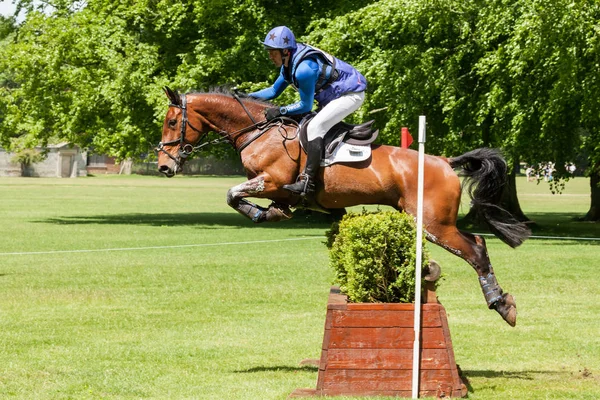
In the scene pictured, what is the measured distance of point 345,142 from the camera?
9.02m

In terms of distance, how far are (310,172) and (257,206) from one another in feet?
2.14

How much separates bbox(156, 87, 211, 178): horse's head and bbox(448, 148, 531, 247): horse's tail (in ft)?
8.00

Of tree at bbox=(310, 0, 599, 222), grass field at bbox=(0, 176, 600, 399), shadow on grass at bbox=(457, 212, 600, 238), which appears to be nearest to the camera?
grass field at bbox=(0, 176, 600, 399)

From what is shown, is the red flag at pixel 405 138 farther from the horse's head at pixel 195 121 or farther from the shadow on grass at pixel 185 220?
the shadow on grass at pixel 185 220

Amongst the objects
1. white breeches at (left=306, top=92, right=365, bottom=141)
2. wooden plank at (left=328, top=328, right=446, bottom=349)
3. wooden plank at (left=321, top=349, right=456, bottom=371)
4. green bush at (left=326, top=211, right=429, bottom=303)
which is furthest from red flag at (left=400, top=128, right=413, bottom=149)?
wooden plank at (left=321, top=349, right=456, bottom=371)

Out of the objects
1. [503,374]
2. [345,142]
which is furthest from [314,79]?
[503,374]

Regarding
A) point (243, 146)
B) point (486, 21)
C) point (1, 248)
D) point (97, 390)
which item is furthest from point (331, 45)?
point (97, 390)

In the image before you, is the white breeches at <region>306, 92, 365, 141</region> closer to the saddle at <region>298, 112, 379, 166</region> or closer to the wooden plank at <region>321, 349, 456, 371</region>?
the saddle at <region>298, 112, 379, 166</region>

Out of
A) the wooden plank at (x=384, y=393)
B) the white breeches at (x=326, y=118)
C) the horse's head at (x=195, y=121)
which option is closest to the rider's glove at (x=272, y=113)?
the horse's head at (x=195, y=121)

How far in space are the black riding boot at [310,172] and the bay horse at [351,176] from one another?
0.10 m

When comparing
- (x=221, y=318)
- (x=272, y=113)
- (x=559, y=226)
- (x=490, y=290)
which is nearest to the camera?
(x=490, y=290)

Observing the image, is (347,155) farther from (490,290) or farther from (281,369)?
(281,369)

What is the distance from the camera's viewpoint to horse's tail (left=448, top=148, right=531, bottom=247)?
31.1ft

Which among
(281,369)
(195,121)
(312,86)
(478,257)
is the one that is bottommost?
(281,369)
